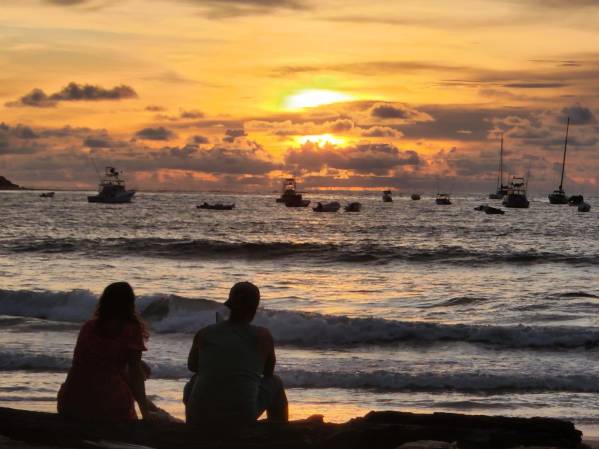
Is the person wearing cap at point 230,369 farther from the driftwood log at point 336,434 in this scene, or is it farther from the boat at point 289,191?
the boat at point 289,191

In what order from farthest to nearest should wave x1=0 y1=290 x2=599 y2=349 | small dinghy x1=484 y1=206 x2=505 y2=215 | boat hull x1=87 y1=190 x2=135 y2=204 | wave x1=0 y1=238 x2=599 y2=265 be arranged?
boat hull x1=87 y1=190 x2=135 y2=204 < small dinghy x1=484 y1=206 x2=505 y2=215 < wave x1=0 y1=238 x2=599 y2=265 < wave x1=0 y1=290 x2=599 y2=349

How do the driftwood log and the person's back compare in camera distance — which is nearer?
the driftwood log

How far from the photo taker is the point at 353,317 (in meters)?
19.8

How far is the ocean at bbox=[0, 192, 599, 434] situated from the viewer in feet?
41.5

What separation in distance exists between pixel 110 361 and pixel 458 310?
16.3m

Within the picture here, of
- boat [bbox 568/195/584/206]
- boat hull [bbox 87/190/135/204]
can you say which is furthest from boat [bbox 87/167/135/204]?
boat [bbox 568/195/584/206]

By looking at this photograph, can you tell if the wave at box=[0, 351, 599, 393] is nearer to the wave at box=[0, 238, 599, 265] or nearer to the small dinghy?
the wave at box=[0, 238, 599, 265]

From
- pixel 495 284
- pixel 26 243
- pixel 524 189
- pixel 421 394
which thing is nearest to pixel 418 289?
pixel 495 284

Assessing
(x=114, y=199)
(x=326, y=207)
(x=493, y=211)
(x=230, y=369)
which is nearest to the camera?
(x=230, y=369)

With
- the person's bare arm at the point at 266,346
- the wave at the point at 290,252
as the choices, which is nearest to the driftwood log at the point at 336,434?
the person's bare arm at the point at 266,346

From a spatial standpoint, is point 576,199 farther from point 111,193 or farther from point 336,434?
point 336,434

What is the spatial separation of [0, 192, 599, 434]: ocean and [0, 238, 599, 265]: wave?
127 mm

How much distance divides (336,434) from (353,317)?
13139 mm

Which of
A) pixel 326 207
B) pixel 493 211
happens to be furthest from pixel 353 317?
pixel 493 211
